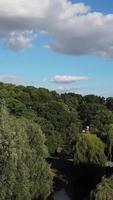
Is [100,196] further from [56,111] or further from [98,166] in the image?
[56,111]

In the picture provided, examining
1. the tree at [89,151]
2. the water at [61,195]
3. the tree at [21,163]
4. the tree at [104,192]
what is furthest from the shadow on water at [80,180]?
the tree at [104,192]

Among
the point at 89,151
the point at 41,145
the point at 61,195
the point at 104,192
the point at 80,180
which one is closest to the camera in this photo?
the point at 104,192

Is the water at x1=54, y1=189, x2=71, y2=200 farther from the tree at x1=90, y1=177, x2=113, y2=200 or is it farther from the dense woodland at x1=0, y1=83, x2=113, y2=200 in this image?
the tree at x1=90, y1=177, x2=113, y2=200

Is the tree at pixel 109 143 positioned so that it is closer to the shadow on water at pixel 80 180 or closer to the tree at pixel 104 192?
the shadow on water at pixel 80 180

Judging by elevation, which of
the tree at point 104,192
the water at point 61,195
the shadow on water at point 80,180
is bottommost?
the water at point 61,195

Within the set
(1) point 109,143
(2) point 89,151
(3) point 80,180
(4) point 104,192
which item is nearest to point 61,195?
(3) point 80,180

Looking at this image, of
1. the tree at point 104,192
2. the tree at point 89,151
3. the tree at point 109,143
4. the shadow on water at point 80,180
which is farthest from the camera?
the tree at point 109,143

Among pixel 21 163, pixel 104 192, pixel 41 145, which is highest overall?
pixel 41 145

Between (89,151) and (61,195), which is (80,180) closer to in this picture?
(61,195)

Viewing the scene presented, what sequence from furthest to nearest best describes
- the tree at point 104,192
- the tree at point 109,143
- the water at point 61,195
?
the tree at point 109,143 → the water at point 61,195 → the tree at point 104,192
